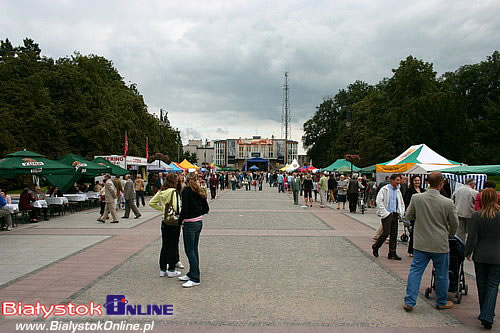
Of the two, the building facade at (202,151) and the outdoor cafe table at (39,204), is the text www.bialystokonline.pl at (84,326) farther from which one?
the building facade at (202,151)

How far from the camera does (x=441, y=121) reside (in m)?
32.5

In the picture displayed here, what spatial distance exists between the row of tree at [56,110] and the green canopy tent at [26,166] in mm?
14906

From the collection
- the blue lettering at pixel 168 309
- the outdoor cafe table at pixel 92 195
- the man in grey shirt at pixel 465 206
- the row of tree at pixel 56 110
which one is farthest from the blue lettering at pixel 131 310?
the row of tree at pixel 56 110

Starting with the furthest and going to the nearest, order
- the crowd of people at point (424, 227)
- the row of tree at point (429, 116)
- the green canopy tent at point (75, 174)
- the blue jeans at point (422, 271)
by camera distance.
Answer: the row of tree at point (429, 116), the green canopy tent at point (75, 174), the blue jeans at point (422, 271), the crowd of people at point (424, 227)

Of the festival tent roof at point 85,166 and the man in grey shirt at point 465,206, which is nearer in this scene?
the man in grey shirt at point 465,206

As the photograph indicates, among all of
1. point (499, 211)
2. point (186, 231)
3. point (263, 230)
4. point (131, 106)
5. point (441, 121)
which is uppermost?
point (131, 106)

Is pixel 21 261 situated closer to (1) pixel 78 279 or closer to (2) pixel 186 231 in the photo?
(1) pixel 78 279

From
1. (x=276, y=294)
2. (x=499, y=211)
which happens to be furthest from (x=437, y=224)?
(x=276, y=294)

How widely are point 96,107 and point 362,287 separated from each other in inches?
1383

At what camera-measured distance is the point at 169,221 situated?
7.16 metres

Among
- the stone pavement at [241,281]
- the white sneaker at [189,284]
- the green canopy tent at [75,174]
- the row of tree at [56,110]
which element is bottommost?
the stone pavement at [241,281]

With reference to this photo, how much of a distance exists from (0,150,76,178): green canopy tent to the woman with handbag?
1049 centimetres

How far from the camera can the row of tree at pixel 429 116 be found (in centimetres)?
3256

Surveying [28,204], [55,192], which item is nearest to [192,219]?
[28,204]
